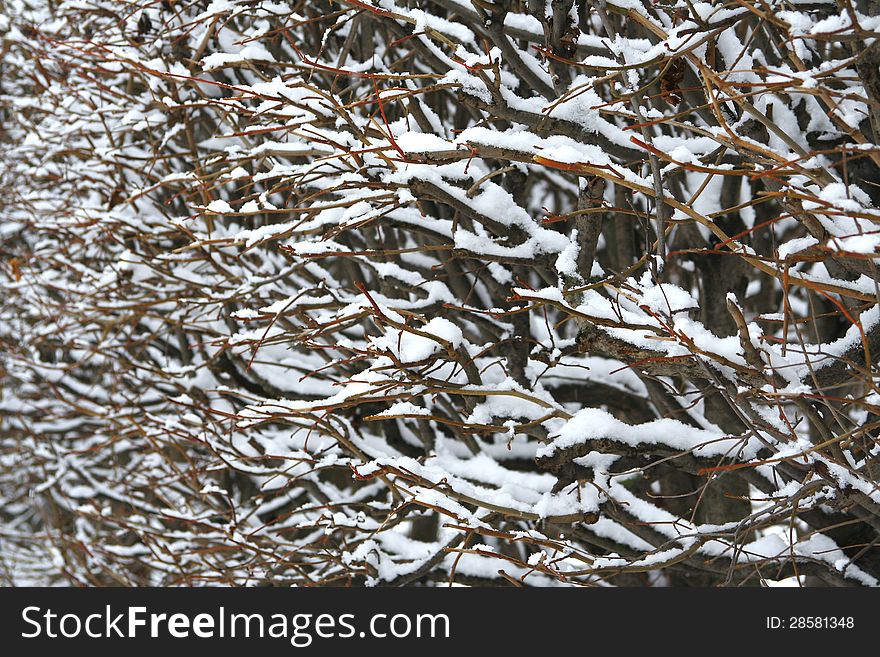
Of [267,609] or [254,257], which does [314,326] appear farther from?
[254,257]

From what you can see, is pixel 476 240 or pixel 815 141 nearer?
pixel 815 141

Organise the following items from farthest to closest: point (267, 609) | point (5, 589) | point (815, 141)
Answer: point (5, 589)
point (267, 609)
point (815, 141)

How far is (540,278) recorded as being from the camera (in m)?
3.81

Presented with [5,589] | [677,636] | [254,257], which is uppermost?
[254,257]

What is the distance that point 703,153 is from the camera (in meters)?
2.94

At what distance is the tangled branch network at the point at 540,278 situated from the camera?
2330 mm

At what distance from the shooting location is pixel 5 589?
3994 millimetres

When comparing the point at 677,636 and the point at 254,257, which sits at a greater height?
the point at 254,257

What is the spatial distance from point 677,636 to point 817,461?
37.4 inches

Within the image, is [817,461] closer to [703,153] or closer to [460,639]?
[703,153]

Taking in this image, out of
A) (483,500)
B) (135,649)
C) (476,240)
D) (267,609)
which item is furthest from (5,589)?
(476,240)

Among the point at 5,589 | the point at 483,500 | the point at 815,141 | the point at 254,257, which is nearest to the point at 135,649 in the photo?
the point at 5,589

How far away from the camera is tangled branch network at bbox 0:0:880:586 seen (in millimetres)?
2330

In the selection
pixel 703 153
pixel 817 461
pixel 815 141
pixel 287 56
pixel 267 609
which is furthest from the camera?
pixel 287 56
